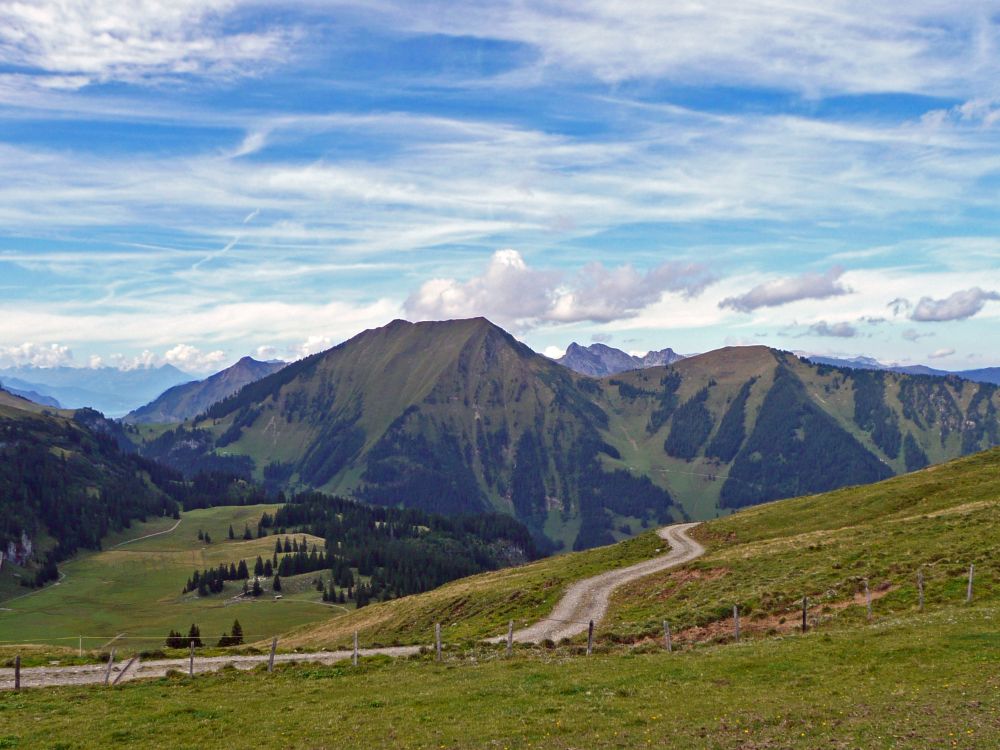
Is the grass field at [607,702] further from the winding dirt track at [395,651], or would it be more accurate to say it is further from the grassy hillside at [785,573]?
the grassy hillside at [785,573]

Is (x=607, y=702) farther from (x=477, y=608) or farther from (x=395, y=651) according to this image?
(x=477, y=608)

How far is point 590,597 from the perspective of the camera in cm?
6806

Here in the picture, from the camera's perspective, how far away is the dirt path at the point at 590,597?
56.1m

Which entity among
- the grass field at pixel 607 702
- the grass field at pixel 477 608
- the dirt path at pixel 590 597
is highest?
the grass field at pixel 607 702

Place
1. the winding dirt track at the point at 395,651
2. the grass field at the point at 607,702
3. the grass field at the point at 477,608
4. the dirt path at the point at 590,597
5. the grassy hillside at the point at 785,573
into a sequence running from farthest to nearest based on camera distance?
the grass field at the point at 477,608
the dirt path at the point at 590,597
the grassy hillside at the point at 785,573
the winding dirt track at the point at 395,651
the grass field at the point at 607,702

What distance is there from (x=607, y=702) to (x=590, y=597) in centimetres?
3913

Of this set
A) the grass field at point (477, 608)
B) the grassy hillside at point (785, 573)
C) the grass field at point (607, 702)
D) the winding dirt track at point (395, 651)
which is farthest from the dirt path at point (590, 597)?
the grass field at point (607, 702)

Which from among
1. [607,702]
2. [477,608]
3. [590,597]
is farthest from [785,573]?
[607,702]

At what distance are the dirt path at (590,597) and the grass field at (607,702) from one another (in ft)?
48.1

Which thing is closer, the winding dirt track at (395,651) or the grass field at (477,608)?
the winding dirt track at (395,651)

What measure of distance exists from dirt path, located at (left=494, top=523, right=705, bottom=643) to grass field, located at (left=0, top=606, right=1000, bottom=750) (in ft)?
48.1

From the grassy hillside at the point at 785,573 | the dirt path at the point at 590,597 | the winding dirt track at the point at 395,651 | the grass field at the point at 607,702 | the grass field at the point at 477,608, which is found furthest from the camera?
the grass field at the point at 477,608

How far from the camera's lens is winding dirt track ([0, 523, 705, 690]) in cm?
4572

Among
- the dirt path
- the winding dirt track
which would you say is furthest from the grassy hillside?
the winding dirt track
